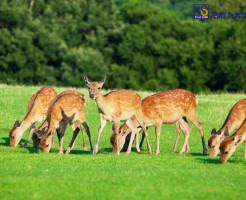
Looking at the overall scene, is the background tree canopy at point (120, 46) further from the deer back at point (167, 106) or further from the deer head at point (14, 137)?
the deer back at point (167, 106)

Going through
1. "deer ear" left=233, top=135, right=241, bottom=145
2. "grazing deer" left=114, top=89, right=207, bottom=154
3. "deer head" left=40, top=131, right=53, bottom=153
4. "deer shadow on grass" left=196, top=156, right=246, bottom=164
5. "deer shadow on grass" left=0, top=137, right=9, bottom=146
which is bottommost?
"deer shadow on grass" left=0, top=137, right=9, bottom=146

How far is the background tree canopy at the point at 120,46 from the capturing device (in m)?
51.4

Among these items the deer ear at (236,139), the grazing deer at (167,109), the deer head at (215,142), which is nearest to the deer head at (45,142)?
the grazing deer at (167,109)

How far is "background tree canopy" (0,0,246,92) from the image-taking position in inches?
2024

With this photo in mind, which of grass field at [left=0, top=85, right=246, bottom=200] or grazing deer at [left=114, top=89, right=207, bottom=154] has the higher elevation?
grazing deer at [left=114, top=89, right=207, bottom=154]

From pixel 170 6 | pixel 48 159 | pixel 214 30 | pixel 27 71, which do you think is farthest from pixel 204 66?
pixel 48 159

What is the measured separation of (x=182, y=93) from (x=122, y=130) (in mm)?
1716

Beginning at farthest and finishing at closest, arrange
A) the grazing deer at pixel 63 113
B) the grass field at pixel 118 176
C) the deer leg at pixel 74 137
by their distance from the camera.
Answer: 1. the grazing deer at pixel 63 113
2. the deer leg at pixel 74 137
3. the grass field at pixel 118 176

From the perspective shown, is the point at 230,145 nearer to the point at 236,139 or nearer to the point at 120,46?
the point at 236,139

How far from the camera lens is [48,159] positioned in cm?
1552

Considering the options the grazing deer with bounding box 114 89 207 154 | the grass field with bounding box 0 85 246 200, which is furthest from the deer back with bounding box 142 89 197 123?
the grass field with bounding box 0 85 246 200

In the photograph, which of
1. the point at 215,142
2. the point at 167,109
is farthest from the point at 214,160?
the point at 167,109

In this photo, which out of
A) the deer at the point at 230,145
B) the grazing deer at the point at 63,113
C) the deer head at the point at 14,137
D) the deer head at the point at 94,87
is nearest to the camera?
the deer at the point at 230,145

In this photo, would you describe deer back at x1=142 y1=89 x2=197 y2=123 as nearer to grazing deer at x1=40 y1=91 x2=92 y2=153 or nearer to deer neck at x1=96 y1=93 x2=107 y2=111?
deer neck at x1=96 y1=93 x2=107 y2=111
